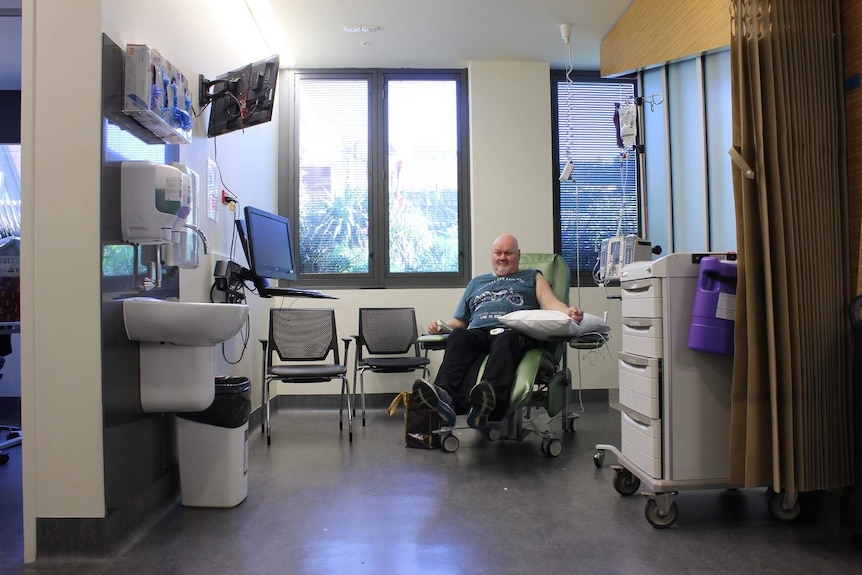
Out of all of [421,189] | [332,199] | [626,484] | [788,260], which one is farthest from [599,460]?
[332,199]

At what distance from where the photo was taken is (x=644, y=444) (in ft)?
6.70

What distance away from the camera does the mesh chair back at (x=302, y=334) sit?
3.79 m

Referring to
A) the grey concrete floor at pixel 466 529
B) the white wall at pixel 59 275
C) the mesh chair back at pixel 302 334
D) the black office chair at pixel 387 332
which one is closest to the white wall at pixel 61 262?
the white wall at pixel 59 275

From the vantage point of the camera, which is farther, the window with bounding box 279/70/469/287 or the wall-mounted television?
the window with bounding box 279/70/469/287

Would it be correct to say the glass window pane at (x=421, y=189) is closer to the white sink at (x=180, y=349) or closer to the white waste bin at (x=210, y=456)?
the white waste bin at (x=210, y=456)

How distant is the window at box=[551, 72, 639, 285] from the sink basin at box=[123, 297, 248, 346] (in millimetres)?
3350

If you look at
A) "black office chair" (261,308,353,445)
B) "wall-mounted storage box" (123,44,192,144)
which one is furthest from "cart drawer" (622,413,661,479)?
"wall-mounted storage box" (123,44,192,144)

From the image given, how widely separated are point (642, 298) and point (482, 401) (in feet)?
2.98

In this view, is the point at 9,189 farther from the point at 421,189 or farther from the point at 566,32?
the point at 566,32

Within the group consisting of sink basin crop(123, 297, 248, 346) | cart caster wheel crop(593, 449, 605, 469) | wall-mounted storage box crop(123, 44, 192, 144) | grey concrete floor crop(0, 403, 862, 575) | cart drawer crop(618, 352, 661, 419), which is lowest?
grey concrete floor crop(0, 403, 862, 575)

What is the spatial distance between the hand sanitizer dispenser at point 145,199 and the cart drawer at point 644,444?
1.88 metres

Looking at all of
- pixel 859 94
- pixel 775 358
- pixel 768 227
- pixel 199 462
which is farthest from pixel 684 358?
pixel 199 462

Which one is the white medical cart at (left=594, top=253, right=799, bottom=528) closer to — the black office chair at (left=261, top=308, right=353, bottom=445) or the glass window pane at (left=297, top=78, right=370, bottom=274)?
the black office chair at (left=261, top=308, right=353, bottom=445)

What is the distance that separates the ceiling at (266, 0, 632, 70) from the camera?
373 centimetres
